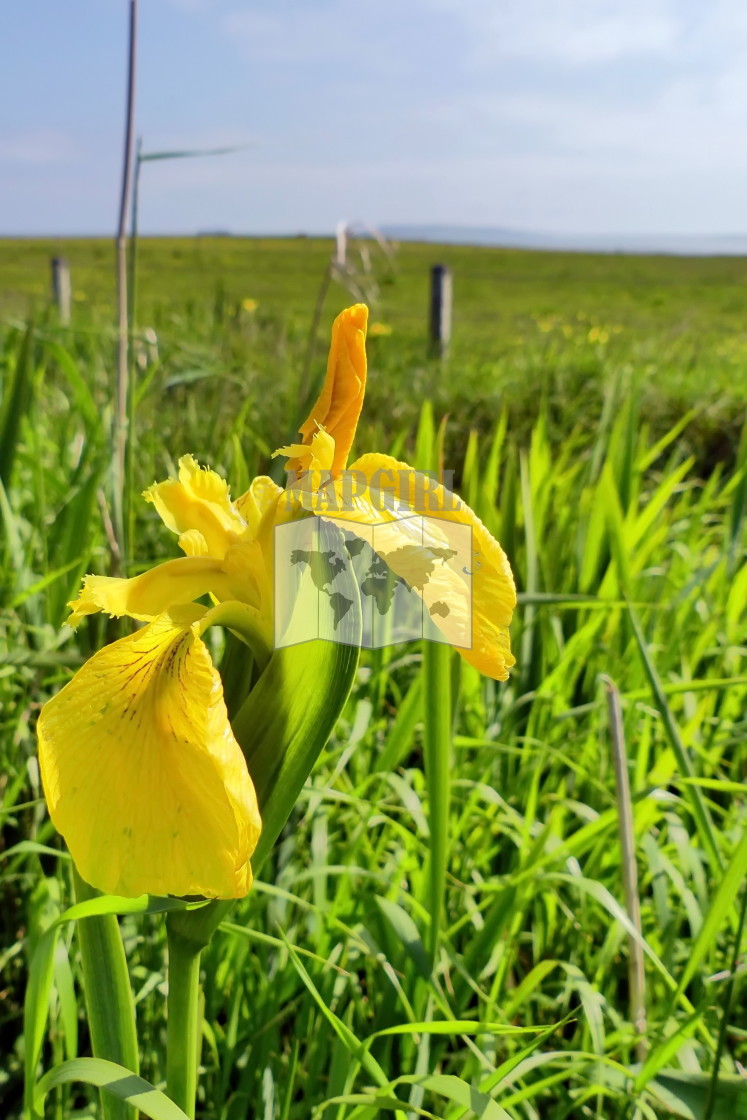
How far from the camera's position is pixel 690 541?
6.17ft

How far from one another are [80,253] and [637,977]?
48343mm

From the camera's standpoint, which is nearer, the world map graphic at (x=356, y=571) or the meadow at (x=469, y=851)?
the world map graphic at (x=356, y=571)

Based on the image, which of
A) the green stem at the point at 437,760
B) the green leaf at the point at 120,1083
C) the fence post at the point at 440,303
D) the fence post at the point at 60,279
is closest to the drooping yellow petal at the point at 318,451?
the green stem at the point at 437,760

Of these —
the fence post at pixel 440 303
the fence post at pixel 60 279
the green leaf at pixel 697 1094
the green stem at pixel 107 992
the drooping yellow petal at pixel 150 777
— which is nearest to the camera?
the drooping yellow petal at pixel 150 777

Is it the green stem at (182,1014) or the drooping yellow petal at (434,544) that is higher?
the drooping yellow petal at (434,544)

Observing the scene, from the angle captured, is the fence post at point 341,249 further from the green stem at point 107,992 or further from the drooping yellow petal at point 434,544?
the green stem at point 107,992

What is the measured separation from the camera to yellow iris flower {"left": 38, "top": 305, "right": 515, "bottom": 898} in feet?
1.50

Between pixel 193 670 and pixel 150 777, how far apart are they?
0.21 ft

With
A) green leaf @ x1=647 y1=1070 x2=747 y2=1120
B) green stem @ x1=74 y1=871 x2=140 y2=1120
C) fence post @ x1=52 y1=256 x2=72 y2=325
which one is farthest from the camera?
fence post @ x1=52 y1=256 x2=72 y2=325

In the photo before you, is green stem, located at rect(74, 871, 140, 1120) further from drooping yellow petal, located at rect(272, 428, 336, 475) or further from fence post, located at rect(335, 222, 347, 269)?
fence post, located at rect(335, 222, 347, 269)

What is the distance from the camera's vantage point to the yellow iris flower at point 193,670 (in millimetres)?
456

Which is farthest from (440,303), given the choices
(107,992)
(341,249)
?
(107,992)

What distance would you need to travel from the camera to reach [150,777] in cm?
47

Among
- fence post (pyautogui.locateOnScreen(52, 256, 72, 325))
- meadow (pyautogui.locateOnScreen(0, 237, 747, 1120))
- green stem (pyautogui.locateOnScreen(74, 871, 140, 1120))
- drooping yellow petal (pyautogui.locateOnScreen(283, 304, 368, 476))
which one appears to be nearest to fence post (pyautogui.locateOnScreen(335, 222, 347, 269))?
meadow (pyautogui.locateOnScreen(0, 237, 747, 1120))
